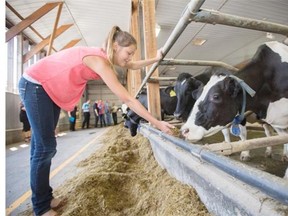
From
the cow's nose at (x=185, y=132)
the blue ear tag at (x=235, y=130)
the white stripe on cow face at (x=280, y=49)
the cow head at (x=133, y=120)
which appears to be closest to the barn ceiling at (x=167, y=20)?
the cow head at (x=133, y=120)

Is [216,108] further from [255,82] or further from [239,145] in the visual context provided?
[239,145]

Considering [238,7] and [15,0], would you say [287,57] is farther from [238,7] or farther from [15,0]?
[15,0]

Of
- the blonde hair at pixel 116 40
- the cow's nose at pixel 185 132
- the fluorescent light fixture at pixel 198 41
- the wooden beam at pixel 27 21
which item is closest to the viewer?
the blonde hair at pixel 116 40

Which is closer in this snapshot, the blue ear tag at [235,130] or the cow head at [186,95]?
the blue ear tag at [235,130]

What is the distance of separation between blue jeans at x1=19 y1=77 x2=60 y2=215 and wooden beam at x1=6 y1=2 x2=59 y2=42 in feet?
22.7

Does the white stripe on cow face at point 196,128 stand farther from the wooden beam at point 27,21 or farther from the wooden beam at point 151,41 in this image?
the wooden beam at point 27,21

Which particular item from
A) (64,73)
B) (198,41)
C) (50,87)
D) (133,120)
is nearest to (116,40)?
(64,73)

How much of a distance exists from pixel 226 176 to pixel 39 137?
4.36 feet

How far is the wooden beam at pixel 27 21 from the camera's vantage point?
296 inches

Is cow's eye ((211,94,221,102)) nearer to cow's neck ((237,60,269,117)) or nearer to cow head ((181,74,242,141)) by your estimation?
cow head ((181,74,242,141))

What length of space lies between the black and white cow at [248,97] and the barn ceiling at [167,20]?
5745 millimetres

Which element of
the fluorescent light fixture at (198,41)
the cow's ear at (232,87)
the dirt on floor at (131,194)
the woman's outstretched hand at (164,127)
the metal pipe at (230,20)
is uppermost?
the fluorescent light fixture at (198,41)

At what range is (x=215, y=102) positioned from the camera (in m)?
2.20

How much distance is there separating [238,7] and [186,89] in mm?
6297
